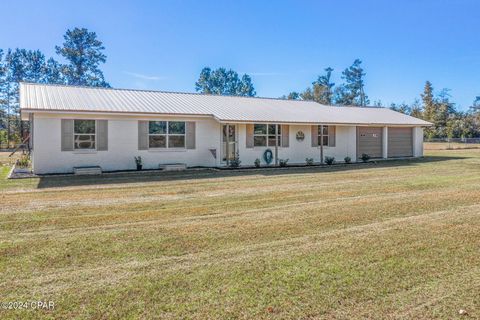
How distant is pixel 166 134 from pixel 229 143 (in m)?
3.09

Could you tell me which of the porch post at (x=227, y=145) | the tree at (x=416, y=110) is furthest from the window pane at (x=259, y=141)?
the tree at (x=416, y=110)

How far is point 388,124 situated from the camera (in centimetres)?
2184

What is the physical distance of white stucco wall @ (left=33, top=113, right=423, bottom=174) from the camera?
13977mm

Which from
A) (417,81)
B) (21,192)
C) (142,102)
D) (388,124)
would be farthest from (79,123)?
(417,81)

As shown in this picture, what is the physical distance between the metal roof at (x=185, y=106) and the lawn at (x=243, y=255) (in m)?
6.93

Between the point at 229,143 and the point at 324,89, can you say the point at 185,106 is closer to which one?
the point at 229,143

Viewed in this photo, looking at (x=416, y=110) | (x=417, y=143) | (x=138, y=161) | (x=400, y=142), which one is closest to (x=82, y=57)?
(x=138, y=161)

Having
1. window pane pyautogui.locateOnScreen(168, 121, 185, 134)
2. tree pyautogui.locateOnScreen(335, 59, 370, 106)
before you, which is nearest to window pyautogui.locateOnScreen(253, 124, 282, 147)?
window pane pyautogui.locateOnScreen(168, 121, 185, 134)

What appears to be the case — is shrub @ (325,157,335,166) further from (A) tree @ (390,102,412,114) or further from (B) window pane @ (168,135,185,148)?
(A) tree @ (390,102,412,114)

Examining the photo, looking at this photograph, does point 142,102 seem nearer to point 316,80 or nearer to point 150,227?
point 150,227

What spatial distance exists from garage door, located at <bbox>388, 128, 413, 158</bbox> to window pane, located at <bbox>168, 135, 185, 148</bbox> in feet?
43.1

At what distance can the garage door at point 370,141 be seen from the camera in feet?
70.5

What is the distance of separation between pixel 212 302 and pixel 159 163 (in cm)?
1297

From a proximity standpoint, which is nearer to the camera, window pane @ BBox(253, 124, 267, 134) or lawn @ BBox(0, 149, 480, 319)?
lawn @ BBox(0, 149, 480, 319)
